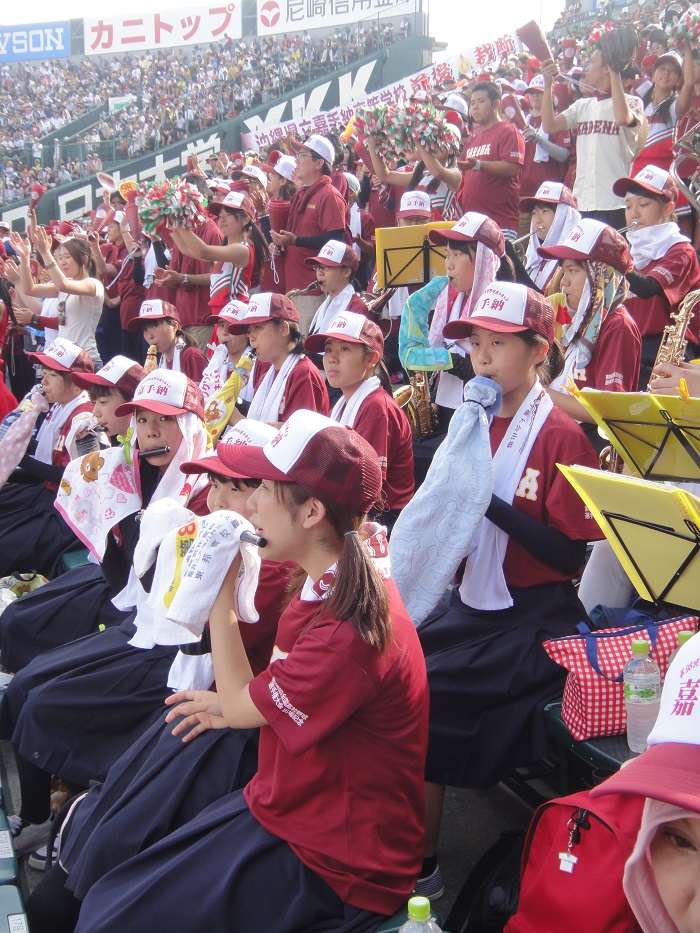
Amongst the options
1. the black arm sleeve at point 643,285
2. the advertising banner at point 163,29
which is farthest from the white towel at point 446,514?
the advertising banner at point 163,29

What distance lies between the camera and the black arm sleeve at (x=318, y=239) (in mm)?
8602

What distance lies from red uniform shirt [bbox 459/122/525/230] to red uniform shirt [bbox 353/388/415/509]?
394 cm

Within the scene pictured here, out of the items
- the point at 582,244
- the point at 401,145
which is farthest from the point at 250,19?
the point at 582,244

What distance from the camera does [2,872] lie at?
109 inches

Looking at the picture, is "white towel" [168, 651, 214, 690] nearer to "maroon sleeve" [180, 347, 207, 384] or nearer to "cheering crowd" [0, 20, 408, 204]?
"maroon sleeve" [180, 347, 207, 384]

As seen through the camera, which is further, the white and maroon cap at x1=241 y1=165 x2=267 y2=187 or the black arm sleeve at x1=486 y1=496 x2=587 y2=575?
the white and maroon cap at x1=241 y1=165 x2=267 y2=187

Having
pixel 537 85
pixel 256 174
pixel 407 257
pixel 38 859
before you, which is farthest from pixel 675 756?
pixel 256 174

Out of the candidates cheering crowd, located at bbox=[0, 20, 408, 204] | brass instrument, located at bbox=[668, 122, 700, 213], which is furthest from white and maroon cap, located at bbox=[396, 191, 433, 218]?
cheering crowd, located at bbox=[0, 20, 408, 204]

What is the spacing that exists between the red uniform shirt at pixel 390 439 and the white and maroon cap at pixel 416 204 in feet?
11.6

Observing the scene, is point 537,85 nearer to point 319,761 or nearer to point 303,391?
point 303,391

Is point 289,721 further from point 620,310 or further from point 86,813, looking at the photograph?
point 620,310

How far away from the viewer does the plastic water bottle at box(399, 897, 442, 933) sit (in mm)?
2008

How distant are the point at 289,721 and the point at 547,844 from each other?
645mm

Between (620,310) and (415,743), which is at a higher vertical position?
(620,310)
